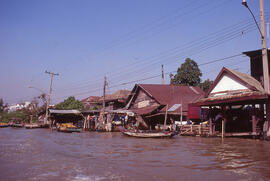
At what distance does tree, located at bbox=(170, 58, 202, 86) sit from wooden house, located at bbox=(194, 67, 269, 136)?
2252 centimetres

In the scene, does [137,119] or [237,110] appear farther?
[137,119]

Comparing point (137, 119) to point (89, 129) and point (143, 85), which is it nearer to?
point (143, 85)

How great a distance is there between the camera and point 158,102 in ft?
108

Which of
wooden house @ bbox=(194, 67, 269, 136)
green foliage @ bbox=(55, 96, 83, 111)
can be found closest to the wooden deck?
wooden house @ bbox=(194, 67, 269, 136)

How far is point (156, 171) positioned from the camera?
348 inches

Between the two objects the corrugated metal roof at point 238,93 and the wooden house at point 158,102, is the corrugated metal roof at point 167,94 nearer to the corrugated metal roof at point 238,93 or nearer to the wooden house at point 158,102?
the wooden house at point 158,102

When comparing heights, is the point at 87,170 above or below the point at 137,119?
below

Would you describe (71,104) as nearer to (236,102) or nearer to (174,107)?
(174,107)

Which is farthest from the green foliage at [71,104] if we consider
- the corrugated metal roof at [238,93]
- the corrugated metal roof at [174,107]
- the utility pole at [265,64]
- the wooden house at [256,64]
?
the utility pole at [265,64]

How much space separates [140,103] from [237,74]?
18163 millimetres

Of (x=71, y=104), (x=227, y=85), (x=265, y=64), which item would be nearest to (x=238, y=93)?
(x=227, y=85)

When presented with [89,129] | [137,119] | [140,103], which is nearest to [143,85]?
[140,103]

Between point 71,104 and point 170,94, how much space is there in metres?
23.6

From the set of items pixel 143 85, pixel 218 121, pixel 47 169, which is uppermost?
pixel 143 85
